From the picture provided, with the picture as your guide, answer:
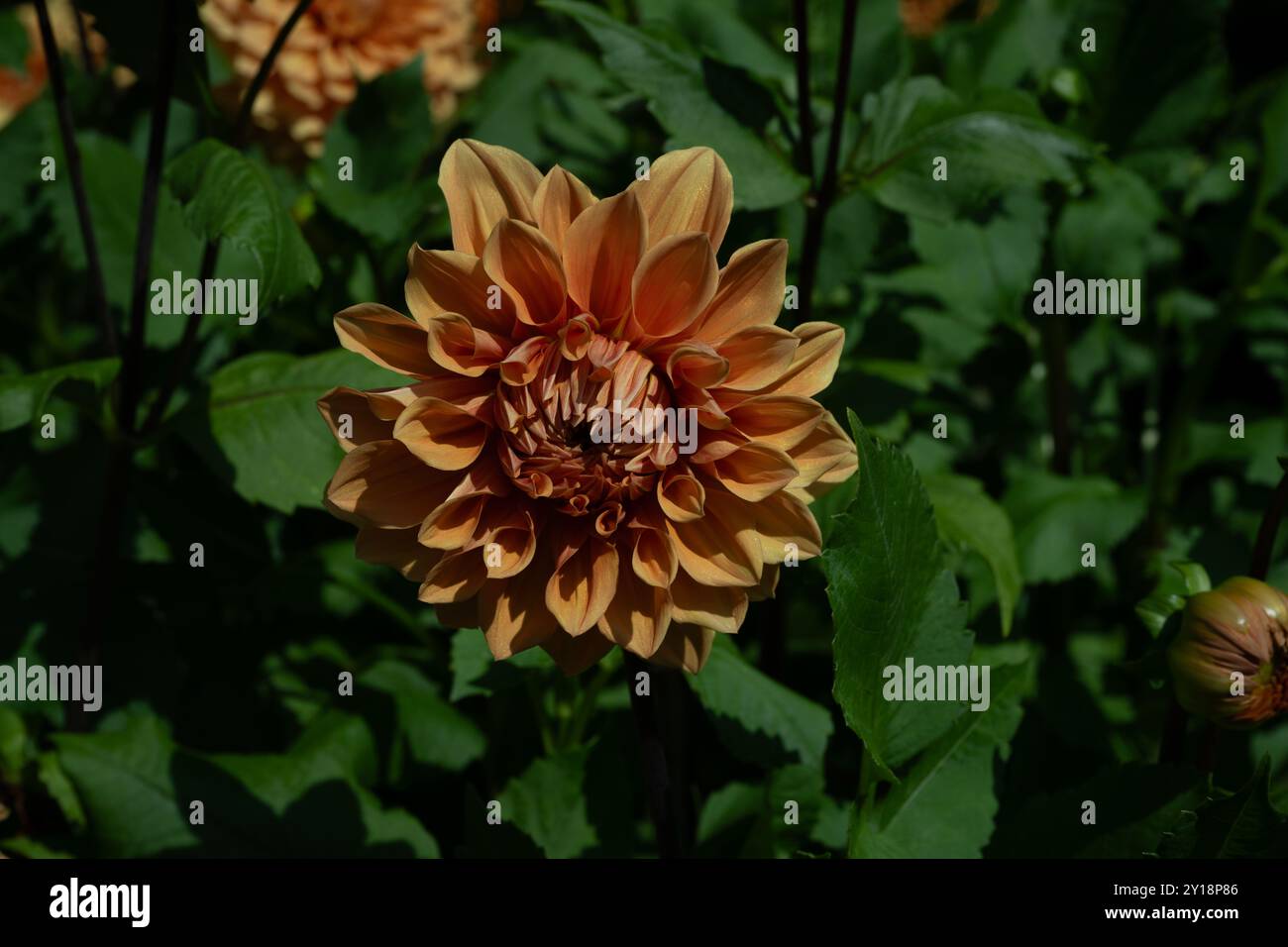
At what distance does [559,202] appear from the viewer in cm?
93

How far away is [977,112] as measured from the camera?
130cm

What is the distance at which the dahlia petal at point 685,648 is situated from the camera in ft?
3.07

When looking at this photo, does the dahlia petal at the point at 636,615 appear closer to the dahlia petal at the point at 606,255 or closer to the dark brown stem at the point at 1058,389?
the dahlia petal at the point at 606,255

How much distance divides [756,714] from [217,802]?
1.83 feet

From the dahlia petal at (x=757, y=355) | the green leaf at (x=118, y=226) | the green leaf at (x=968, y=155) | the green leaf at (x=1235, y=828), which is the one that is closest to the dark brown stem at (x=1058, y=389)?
the green leaf at (x=968, y=155)

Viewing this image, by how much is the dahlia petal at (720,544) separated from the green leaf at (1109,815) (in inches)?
17.5

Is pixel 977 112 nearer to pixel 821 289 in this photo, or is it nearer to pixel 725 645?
pixel 821 289

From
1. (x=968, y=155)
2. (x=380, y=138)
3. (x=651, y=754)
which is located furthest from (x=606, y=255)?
(x=380, y=138)

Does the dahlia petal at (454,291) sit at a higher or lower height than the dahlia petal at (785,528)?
higher

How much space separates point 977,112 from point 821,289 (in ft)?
0.83

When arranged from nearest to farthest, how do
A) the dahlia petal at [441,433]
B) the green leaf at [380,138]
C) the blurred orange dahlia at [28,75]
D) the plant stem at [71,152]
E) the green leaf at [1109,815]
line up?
the dahlia petal at [441,433], the green leaf at [1109,815], the plant stem at [71,152], the green leaf at [380,138], the blurred orange dahlia at [28,75]

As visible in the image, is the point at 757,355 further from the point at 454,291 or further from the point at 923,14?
the point at 923,14

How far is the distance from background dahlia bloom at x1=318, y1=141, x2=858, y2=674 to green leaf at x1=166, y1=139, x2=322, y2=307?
0.15 meters
